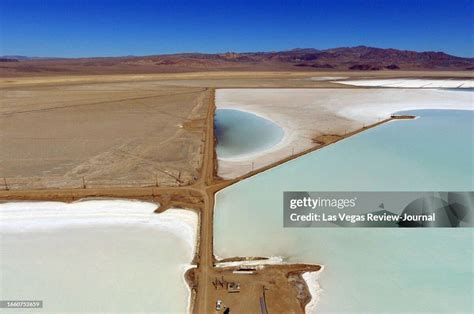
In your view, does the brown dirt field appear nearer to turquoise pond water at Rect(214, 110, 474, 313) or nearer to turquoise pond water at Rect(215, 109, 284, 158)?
turquoise pond water at Rect(215, 109, 284, 158)

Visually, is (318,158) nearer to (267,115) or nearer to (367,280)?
(367,280)

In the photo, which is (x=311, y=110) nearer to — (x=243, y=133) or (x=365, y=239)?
(x=243, y=133)

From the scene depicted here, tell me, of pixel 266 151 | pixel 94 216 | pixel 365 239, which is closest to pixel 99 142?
pixel 94 216

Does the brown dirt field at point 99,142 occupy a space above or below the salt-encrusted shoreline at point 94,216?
above

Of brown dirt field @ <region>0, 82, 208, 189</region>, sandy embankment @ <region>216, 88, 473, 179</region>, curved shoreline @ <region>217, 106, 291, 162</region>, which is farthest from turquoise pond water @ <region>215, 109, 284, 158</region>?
brown dirt field @ <region>0, 82, 208, 189</region>

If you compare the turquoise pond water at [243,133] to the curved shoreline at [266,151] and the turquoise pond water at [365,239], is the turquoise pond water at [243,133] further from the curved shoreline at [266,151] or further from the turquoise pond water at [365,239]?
the turquoise pond water at [365,239]

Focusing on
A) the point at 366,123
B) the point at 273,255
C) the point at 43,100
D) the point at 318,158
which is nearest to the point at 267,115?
the point at 366,123

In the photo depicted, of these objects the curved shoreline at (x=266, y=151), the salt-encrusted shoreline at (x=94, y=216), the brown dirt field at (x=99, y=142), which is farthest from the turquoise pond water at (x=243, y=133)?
the salt-encrusted shoreline at (x=94, y=216)

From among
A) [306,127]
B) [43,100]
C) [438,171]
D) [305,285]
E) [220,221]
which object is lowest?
[305,285]
